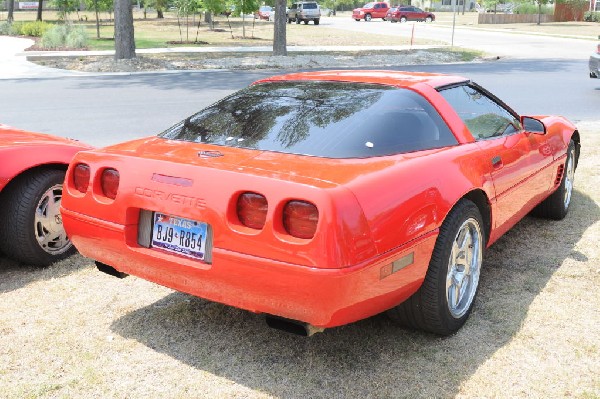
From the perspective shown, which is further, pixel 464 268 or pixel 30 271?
pixel 30 271

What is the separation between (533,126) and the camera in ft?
15.5

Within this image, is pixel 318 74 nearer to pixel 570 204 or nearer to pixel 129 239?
pixel 129 239

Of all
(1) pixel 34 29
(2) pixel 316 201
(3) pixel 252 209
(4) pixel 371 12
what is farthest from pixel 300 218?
(4) pixel 371 12

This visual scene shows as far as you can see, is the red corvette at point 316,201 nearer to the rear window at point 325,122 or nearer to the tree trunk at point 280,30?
the rear window at point 325,122

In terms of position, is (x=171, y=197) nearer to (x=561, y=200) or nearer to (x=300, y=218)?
(x=300, y=218)

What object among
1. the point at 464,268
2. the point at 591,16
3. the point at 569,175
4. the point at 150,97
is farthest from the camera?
the point at 591,16

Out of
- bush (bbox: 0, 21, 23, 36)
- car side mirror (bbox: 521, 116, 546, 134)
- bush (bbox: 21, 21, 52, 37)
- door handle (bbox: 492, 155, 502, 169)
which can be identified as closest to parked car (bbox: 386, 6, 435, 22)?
bush (bbox: 0, 21, 23, 36)

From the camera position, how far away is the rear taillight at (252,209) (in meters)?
2.98

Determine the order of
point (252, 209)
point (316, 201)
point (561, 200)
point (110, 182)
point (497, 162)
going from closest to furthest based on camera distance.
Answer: point (316, 201) < point (252, 209) < point (110, 182) < point (497, 162) < point (561, 200)

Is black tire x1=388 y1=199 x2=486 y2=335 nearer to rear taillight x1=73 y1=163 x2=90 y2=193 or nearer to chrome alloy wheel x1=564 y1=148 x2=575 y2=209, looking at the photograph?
rear taillight x1=73 y1=163 x2=90 y2=193

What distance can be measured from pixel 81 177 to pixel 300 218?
56.4 inches

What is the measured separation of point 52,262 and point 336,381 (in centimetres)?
244

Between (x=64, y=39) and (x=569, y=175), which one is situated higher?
(x=64, y=39)

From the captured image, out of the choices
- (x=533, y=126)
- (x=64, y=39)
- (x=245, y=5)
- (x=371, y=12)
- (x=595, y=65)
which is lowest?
(x=533, y=126)
